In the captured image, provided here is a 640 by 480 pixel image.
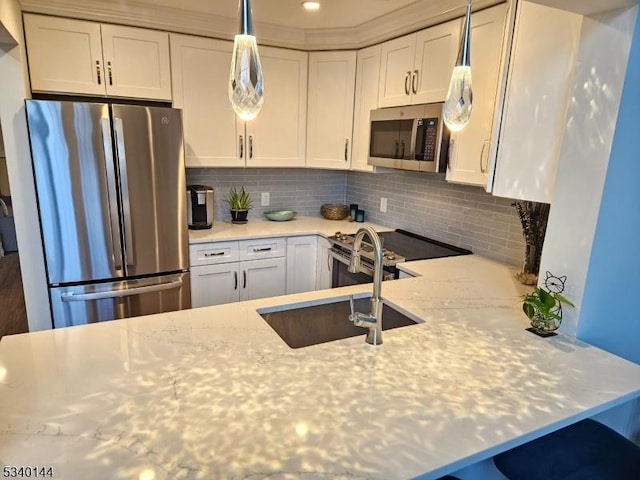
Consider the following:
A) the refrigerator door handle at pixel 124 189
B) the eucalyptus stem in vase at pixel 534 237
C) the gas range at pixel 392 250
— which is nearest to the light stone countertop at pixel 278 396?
the eucalyptus stem in vase at pixel 534 237

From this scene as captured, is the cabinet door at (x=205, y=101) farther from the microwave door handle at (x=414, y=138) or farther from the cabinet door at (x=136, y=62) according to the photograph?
the microwave door handle at (x=414, y=138)

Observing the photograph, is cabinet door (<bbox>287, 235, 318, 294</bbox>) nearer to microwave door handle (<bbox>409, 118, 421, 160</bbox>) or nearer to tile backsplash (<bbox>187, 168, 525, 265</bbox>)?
tile backsplash (<bbox>187, 168, 525, 265</bbox>)

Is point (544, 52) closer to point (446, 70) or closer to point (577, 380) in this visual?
point (446, 70)

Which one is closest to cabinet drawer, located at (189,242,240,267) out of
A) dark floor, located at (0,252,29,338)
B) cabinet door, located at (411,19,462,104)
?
cabinet door, located at (411,19,462,104)

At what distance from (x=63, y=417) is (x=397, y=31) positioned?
8.91ft

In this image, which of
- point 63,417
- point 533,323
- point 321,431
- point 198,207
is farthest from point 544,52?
point 198,207

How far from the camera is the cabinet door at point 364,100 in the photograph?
2.95m

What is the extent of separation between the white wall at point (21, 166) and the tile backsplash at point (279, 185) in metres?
1.18

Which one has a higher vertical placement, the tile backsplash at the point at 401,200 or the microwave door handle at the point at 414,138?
the microwave door handle at the point at 414,138

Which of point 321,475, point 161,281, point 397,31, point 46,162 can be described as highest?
point 397,31

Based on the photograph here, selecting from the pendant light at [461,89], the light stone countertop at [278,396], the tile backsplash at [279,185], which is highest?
the pendant light at [461,89]

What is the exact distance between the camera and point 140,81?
9.07ft

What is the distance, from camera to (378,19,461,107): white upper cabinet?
2350mm

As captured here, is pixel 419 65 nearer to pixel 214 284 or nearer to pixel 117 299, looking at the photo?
pixel 214 284
